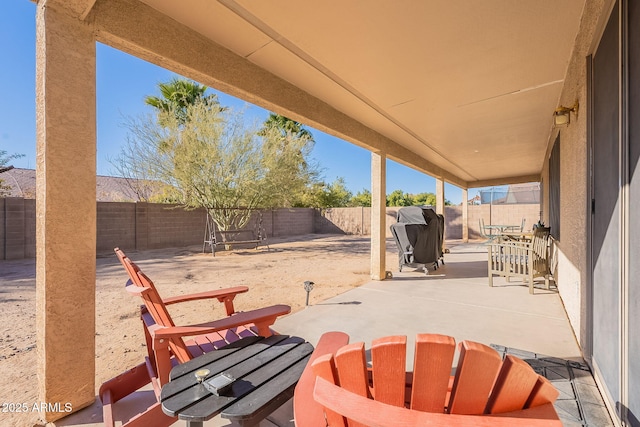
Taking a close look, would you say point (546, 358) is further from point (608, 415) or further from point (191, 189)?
point (191, 189)

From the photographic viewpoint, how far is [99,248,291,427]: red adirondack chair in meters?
1.54

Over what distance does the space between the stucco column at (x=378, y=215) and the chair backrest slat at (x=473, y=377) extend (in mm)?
4527

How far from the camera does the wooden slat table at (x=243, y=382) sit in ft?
3.68

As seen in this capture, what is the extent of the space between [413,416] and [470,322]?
2.96m

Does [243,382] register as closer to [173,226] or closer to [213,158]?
[213,158]

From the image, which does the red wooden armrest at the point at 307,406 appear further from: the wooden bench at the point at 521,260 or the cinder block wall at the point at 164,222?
the cinder block wall at the point at 164,222

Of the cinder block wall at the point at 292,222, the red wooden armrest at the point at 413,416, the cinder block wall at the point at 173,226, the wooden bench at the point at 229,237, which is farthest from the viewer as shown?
the cinder block wall at the point at 292,222

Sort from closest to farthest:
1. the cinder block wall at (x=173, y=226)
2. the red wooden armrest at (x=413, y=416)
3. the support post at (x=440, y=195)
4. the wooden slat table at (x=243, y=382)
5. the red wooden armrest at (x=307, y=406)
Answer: the red wooden armrest at (x=413, y=416)
the red wooden armrest at (x=307, y=406)
the wooden slat table at (x=243, y=382)
the support post at (x=440, y=195)
the cinder block wall at (x=173, y=226)

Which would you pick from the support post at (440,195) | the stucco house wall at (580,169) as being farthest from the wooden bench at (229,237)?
the stucco house wall at (580,169)

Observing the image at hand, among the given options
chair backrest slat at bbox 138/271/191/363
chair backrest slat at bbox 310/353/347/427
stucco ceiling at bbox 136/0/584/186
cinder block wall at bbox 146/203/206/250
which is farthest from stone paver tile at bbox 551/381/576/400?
cinder block wall at bbox 146/203/206/250

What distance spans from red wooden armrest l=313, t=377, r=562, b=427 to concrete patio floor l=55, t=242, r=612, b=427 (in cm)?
Answer: 117

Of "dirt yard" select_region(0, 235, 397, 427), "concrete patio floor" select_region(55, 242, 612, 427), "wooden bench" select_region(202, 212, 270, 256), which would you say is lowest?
"dirt yard" select_region(0, 235, 397, 427)

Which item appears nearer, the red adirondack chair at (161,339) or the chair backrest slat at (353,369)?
the chair backrest slat at (353,369)

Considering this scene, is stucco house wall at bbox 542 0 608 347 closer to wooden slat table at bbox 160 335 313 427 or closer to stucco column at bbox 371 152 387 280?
wooden slat table at bbox 160 335 313 427
